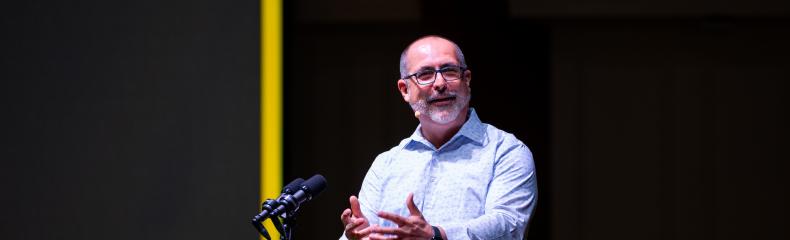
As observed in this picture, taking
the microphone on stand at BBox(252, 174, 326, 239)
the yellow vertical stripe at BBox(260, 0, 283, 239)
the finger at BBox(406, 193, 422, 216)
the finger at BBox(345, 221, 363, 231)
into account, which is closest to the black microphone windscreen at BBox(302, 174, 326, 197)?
the microphone on stand at BBox(252, 174, 326, 239)

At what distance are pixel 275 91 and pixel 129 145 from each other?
63cm

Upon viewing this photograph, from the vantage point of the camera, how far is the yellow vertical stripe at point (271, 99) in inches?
140

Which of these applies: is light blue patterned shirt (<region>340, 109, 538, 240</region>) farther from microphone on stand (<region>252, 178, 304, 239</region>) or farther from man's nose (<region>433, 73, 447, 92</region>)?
microphone on stand (<region>252, 178, 304, 239</region>)

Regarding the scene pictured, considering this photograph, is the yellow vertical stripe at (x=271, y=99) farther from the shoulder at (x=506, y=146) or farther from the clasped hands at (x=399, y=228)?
the clasped hands at (x=399, y=228)

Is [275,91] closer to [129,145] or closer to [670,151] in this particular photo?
[129,145]

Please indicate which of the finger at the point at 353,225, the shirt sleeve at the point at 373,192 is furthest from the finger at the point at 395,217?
the shirt sleeve at the point at 373,192

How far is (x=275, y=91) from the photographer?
140 inches

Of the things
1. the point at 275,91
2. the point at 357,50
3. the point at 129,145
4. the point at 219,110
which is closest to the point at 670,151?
the point at 357,50

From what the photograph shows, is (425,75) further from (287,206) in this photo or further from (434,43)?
(287,206)

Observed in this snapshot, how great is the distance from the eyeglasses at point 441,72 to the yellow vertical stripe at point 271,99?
1.52 meters

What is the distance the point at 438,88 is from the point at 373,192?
0.31m

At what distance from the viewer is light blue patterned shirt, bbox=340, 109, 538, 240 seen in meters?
2.00

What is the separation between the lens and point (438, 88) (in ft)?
6.86

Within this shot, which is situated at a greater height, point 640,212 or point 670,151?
point 670,151
